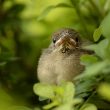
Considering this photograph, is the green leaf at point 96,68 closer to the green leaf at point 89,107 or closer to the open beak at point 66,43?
the green leaf at point 89,107

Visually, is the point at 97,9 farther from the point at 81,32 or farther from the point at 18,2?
the point at 18,2

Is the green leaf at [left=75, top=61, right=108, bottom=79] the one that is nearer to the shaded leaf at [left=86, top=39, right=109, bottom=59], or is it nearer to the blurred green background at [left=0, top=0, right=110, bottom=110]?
the shaded leaf at [left=86, top=39, right=109, bottom=59]

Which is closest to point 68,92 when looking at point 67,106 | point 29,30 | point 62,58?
point 67,106

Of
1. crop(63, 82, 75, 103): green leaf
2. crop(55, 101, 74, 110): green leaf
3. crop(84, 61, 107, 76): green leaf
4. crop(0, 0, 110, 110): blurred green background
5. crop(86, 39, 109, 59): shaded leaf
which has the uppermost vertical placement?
crop(0, 0, 110, 110): blurred green background

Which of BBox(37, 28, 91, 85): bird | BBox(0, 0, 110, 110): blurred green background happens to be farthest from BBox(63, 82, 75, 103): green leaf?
BBox(0, 0, 110, 110): blurred green background

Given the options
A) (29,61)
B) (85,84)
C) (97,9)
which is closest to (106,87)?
(85,84)

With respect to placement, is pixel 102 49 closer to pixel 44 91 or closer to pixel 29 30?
pixel 44 91
